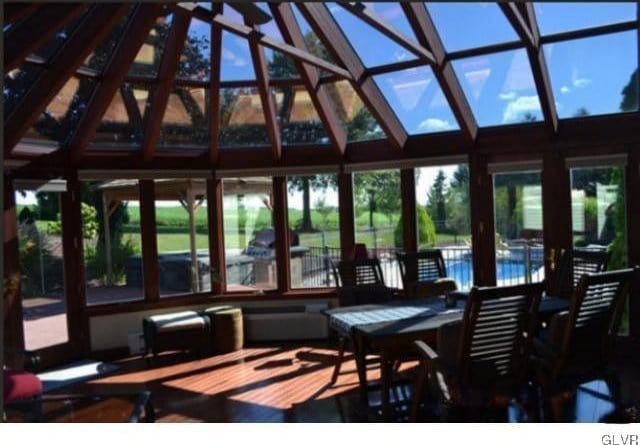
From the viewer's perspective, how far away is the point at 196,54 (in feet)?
18.5

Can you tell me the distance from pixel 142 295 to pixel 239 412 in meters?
3.02

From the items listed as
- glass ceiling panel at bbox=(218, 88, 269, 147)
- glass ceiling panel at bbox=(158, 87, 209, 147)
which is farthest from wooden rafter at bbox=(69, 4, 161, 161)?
glass ceiling panel at bbox=(218, 88, 269, 147)

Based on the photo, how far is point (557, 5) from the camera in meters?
4.63

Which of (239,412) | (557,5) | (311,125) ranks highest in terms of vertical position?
(557,5)

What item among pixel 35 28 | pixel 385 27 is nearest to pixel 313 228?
pixel 385 27

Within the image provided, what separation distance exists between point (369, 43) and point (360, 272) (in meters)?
2.40

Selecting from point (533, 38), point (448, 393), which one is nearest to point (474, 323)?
point (448, 393)

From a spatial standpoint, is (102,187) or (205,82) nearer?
(205,82)

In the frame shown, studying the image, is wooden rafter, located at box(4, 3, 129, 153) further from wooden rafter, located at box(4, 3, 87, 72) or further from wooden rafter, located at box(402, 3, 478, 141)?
wooden rafter, located at box(402, 3, 478, 141)

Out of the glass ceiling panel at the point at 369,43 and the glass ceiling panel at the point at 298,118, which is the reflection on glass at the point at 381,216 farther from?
the glass ceiling panel at the point at 369,43

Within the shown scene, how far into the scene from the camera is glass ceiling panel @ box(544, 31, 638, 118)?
4.95 m

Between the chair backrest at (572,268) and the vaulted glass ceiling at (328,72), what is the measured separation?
1462 millimetres

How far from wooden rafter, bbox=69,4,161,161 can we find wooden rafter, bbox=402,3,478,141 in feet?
7.15
